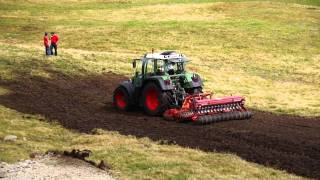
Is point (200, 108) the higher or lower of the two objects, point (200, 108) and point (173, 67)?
the lower

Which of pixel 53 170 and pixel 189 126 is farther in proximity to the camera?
pixel 189 126

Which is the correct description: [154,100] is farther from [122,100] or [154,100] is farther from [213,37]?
[213,37]

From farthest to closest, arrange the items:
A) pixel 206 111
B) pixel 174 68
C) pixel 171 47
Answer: pixel 171 47 → pixel 174 68 → pixel 206 111

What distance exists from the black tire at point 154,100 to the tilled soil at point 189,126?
39 cm

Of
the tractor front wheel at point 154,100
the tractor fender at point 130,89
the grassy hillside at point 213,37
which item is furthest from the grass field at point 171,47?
the tractor fender at point 130,89

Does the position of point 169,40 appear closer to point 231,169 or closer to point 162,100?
point 162,100

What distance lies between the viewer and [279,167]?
1642 cm

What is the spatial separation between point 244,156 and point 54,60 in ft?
68.3

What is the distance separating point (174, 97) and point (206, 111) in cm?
159

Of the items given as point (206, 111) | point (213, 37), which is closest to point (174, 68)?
point (206, 111)

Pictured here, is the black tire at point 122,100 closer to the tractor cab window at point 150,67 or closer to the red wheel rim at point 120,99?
the red wheel rim at point 120,99

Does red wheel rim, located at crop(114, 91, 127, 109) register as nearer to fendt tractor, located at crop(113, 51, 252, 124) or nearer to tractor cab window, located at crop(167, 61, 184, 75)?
fendt tractor, located at crop(113, 51, 252, 124)

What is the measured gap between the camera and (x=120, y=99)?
25.4 m

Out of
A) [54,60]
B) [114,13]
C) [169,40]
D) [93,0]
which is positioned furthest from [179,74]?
[93,0]
